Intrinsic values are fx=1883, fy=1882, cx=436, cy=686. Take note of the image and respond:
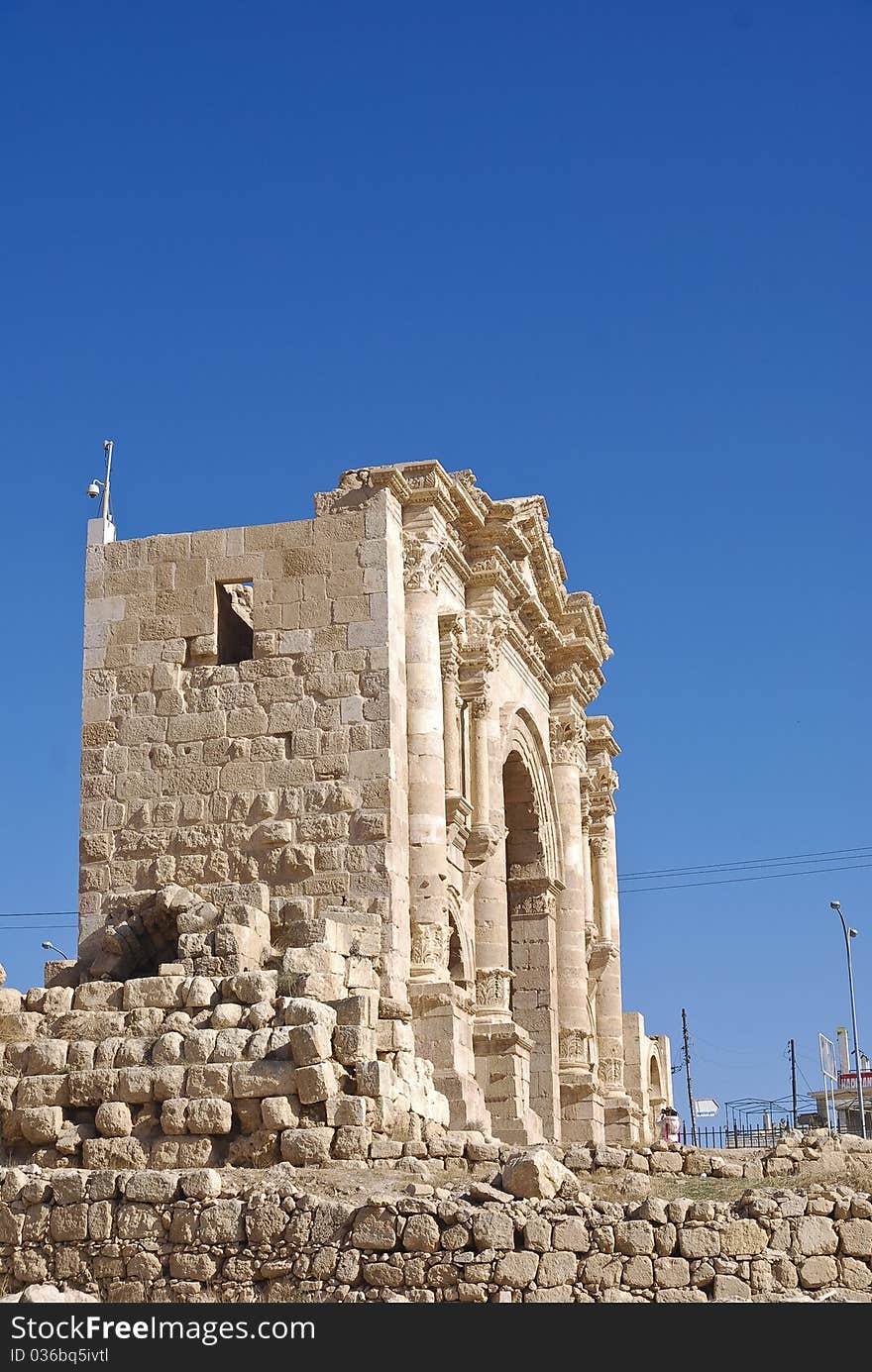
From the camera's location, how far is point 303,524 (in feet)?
66.0

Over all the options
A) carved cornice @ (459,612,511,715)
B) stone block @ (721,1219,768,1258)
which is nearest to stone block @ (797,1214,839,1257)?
stone block @ (721,1219,768,1258)

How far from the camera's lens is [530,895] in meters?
27.2

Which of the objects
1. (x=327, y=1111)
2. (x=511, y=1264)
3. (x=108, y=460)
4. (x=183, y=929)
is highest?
(x=108, y=460)

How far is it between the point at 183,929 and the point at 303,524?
17.0 ft

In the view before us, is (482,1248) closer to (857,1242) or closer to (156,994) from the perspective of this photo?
(857,1242)

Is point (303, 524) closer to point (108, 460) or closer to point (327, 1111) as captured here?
point (108, 460)

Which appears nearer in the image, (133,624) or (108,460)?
(133,624)

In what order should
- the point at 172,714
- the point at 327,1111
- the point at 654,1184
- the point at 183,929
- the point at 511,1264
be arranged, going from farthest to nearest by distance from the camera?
the point at 172,714, the point at 183,929, the point at 327,1111, the point at 654,1184, the point at 511,1264

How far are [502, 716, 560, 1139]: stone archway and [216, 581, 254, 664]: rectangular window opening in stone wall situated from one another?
548 cm

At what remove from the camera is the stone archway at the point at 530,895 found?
87.1 ft

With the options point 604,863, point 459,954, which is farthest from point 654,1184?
point 604,863

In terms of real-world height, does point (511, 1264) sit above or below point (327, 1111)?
below

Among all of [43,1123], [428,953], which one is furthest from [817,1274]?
[428,953]

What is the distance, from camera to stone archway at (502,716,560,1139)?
2655 centimetres
